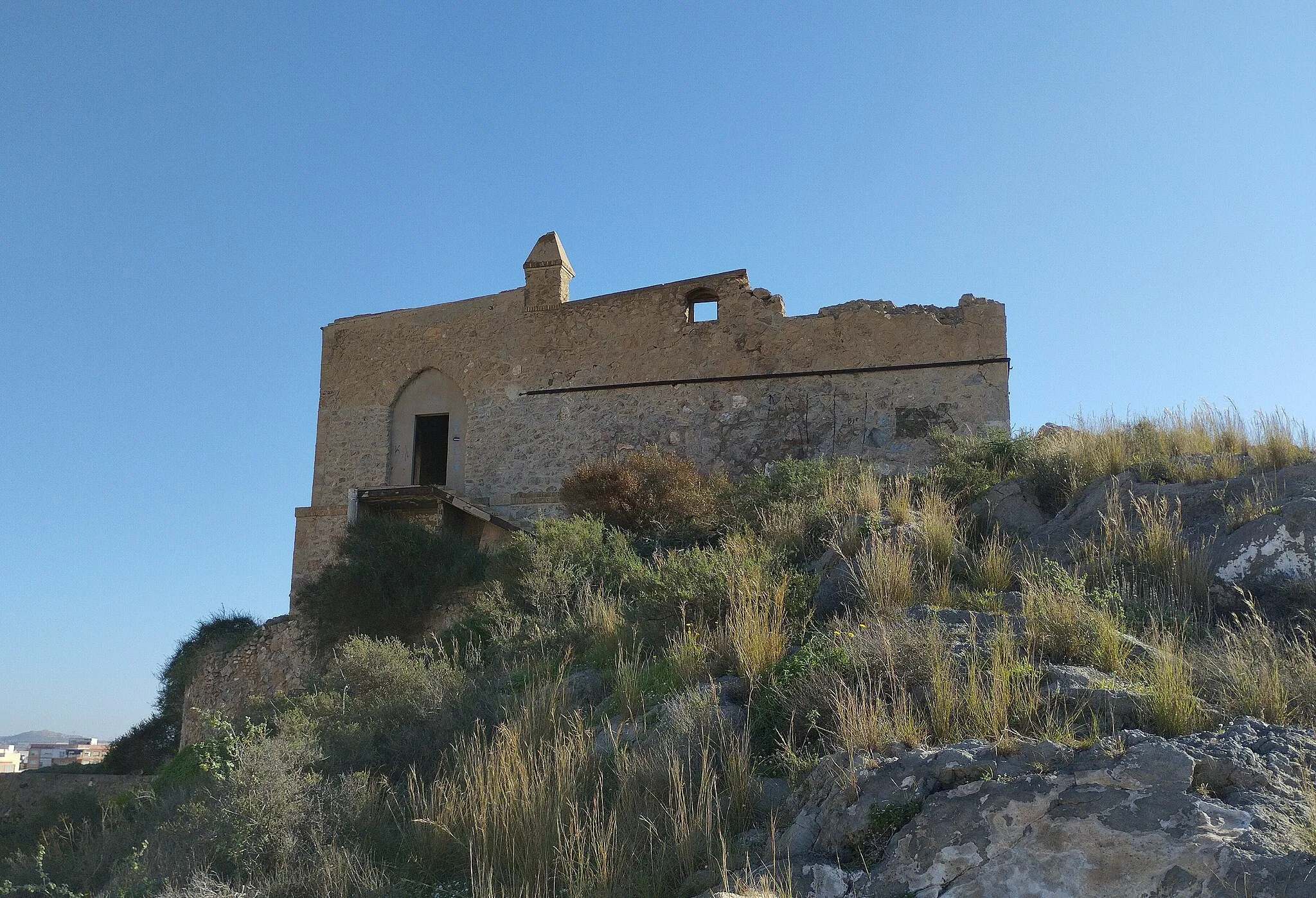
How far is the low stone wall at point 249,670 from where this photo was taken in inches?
604

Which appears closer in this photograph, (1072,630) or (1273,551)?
(1072,630)

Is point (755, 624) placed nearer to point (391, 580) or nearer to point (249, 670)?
point (391, 580)

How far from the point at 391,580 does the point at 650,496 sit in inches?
164

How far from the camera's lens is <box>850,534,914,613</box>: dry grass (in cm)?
675

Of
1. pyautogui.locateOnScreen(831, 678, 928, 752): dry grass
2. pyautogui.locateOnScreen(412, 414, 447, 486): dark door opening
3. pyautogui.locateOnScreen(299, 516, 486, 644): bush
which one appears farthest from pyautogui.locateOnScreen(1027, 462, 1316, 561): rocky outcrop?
pyautogui.locateOnScreen(412, 414, 447, 486): dark door opening

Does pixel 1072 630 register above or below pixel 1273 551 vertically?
below

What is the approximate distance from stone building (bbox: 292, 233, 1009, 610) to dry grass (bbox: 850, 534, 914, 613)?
24.9 feet

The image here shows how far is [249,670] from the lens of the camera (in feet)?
51.7

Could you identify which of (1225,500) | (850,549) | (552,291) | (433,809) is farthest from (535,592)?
(552,291)

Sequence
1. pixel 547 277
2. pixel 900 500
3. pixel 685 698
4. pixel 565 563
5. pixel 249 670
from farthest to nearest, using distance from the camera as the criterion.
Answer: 1. pixel 547 277
2. pixel 249 670
3. pixel 565 563
4. pixel 900 500
5. pixel 685 698

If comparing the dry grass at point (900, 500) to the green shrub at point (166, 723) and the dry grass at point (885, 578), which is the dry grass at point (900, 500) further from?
the green shrub at point (166, 723)

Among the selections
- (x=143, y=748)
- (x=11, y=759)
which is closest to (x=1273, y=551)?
(x=143, y=748)

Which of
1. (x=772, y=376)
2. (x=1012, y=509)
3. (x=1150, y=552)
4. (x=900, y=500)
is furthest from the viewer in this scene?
(x=772, y=376)

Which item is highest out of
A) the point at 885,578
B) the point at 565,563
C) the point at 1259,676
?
the point at 565,563
